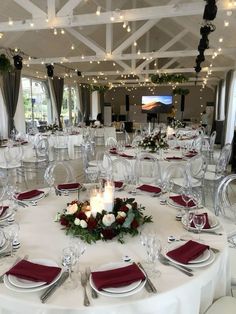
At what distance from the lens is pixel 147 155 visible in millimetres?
5340

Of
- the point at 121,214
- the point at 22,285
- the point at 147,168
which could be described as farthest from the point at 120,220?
the point at 147,168

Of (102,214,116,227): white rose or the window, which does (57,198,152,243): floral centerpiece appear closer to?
(102,214,116,227): white rose

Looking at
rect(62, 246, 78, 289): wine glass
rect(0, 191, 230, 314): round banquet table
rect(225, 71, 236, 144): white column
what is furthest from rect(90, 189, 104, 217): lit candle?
rect(225, 71, 236, 144): white column

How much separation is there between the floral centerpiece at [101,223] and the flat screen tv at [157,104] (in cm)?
2171

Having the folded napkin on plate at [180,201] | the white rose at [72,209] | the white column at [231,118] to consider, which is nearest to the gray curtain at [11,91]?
the white column at [231,118]

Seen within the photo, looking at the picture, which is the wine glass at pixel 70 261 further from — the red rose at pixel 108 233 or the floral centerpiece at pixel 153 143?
the floral centerpiece at pixel 153 143

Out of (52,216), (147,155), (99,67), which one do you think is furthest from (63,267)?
(99,67)

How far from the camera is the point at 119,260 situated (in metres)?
1.89

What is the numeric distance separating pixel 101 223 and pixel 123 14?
4.99 m

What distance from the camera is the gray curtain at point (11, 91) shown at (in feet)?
34.0

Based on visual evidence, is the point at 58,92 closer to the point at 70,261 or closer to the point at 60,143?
the point at 60,143

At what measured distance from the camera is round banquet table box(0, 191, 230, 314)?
4.98 ft


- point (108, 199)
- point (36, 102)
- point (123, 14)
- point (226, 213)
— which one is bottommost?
point (226, 213)

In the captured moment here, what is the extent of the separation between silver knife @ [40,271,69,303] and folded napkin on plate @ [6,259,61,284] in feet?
0.12
